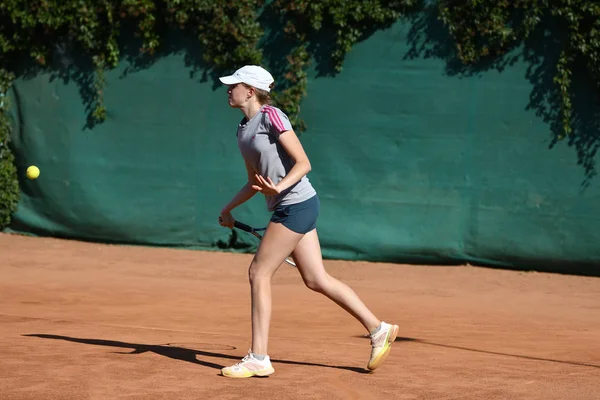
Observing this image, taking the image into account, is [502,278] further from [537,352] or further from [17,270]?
[17,270]

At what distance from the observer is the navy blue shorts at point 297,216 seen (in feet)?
16.2

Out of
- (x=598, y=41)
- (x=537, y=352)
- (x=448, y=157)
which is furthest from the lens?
(x=448, y=157)

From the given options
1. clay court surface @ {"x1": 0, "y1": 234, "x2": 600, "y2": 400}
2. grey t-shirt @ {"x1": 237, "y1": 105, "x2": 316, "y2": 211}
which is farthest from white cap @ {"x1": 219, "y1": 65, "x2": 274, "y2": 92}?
clay court surface @ {"x1": 0, "y1": 234, "x2": 600, "y2": 400}

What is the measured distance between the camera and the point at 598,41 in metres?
9.01

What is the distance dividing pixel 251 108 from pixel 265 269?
Answer: 31.9 inches

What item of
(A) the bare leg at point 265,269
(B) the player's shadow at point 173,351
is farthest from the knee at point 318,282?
(B) the player's shadow at point 173,351

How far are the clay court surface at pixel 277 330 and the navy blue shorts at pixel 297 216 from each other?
76cm

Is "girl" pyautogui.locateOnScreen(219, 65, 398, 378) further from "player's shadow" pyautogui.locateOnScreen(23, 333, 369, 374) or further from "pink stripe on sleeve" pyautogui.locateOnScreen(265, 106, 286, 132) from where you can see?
"player's shadow" pyautogui.locateOnScreen(23, 333, 369, 374)

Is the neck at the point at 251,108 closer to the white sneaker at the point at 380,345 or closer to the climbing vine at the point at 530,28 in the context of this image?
the white sneaker at the point at 380,345

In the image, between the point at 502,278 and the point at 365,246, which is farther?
the point at 365,246

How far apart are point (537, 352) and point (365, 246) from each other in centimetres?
394

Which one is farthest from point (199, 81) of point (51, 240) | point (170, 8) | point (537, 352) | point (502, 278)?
point (537, 352)

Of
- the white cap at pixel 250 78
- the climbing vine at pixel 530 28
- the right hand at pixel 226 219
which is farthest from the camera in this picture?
the climbing vine at pixel 530 28

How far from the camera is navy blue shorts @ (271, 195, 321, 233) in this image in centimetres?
494
